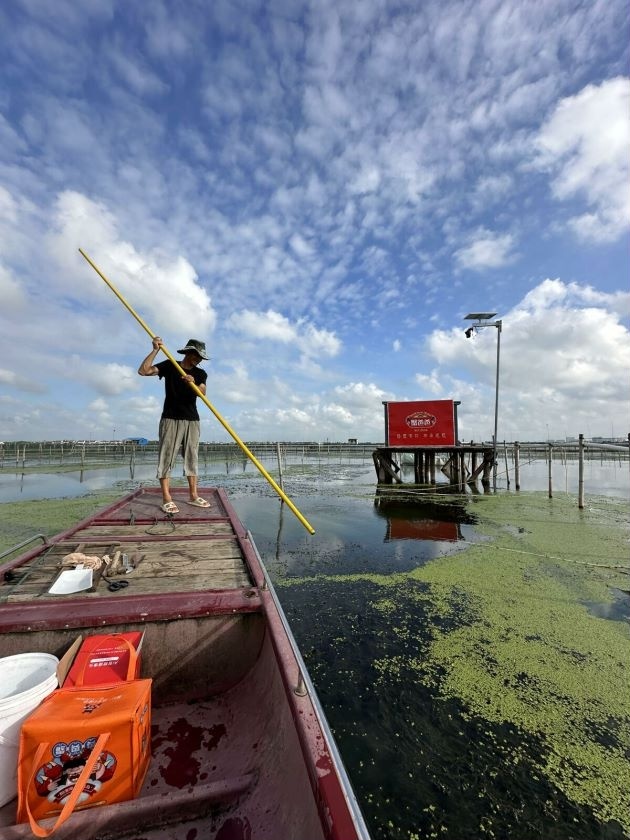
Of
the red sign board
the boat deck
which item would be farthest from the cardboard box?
the red sign board

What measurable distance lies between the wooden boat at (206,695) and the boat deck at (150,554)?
21 millimetres

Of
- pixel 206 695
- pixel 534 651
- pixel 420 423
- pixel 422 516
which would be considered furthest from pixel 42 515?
pixel 420 423

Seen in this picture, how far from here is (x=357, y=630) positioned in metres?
3.66

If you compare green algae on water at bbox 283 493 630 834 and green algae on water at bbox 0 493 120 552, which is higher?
green algae on water at bbox 283 493 630 834

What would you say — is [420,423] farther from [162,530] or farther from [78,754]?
[78,754]

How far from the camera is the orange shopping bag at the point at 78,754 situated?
140cm

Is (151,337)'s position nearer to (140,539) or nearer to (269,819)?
(140,539)

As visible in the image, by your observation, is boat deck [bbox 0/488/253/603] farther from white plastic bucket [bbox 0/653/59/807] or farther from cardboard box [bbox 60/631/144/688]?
white plastic bucket [bbox 0/653/59/807]

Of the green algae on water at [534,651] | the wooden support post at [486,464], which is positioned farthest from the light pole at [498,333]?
the green algae on water at [534,651]

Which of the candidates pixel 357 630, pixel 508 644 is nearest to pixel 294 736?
pixel 357 630

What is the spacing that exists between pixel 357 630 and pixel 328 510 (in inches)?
260

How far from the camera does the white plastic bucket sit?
4.86 feet

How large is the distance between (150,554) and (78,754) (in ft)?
6.75

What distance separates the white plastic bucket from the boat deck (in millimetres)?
→ 537
